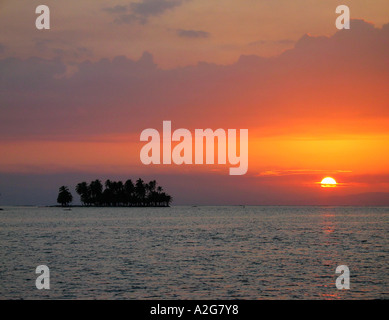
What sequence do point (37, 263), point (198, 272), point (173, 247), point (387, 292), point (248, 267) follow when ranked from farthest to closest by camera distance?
point (173, 247)
point (37, 263)
point (248, 267)
point (198, 272)
point (387, 292)

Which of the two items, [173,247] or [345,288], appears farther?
[173,247]

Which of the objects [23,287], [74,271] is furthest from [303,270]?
[23,287]

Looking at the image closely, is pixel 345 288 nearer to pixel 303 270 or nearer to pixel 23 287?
pixel 303 270

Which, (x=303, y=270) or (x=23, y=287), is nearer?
(x=23, y=287)

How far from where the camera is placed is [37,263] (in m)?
52.7

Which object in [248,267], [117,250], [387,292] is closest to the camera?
[387,292]

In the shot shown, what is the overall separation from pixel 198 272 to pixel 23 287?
51.3 feet
